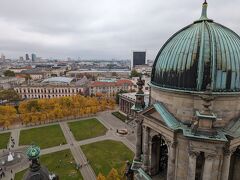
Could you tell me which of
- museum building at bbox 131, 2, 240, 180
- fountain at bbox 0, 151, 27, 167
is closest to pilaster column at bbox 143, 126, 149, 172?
museum building at bbox 131, 2, 240, 180

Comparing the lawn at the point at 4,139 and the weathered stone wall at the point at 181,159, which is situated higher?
the weathered stone wall at the point at 181,159

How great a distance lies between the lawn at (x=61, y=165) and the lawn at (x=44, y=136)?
8.83 metres

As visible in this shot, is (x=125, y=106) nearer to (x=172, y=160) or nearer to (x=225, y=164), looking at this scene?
(x=172, y=160)

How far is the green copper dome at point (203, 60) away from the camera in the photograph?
52.8 feet

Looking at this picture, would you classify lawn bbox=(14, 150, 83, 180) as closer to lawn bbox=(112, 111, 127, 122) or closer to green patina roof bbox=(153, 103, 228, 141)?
lawn bbox=(112, 111, 127, 122)

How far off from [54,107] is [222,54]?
98.8m

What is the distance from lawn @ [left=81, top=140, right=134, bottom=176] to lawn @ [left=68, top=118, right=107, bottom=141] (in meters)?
8.72

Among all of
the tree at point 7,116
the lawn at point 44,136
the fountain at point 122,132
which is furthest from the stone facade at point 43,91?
the fountain at point 122,132

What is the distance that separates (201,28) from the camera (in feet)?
58.7

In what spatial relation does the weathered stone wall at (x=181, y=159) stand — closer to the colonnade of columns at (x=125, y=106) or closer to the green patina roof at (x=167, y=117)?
the green patina roof at (x=167, y=117)

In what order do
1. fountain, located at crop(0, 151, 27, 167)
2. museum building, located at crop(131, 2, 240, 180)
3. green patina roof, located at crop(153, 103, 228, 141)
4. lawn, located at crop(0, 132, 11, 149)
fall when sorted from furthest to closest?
lawn, located at crop(0, 132, 11, 149) → fountain, located at crop(0, 151, 27, 167) → museum building, located at crop(131, 2, 240, 180) → green patina roof, located at crop(153, 103, 228, 141)

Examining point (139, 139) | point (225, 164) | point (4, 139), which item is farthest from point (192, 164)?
point (4, 139)

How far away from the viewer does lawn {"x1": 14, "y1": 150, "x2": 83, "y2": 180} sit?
55.0 m

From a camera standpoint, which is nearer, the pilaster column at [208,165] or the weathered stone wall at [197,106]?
the pilaster column at [208,165]
